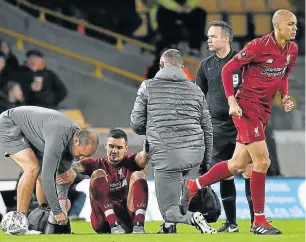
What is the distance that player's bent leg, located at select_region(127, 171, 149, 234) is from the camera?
10.4 m

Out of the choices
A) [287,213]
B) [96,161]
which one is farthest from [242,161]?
[287,213]

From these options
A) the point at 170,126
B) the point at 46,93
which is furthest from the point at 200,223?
the point at 46,93

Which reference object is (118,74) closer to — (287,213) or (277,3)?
(277,3)

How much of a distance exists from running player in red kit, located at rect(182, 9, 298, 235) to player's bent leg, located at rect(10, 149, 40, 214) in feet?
5.68

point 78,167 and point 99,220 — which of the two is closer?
point 99,220

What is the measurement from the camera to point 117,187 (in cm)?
1057

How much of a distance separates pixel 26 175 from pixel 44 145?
1.09 ft

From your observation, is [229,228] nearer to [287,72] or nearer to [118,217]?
[118,217]

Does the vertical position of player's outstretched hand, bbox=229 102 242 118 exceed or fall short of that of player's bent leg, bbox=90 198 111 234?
it exceeds it

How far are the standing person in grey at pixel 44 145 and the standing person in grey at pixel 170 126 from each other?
20.2 inches

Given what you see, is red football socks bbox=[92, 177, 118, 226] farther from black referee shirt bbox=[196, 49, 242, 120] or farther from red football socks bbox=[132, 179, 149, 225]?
black referee shirt bbox=[196, 49, 242, 120]

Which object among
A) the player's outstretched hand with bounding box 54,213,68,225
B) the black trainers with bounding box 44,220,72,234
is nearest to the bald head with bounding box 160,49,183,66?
the player's outstretched hand with bounding box 54,213,68,225

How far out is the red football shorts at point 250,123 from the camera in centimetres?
1006

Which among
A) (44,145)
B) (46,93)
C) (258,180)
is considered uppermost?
(46,93)
